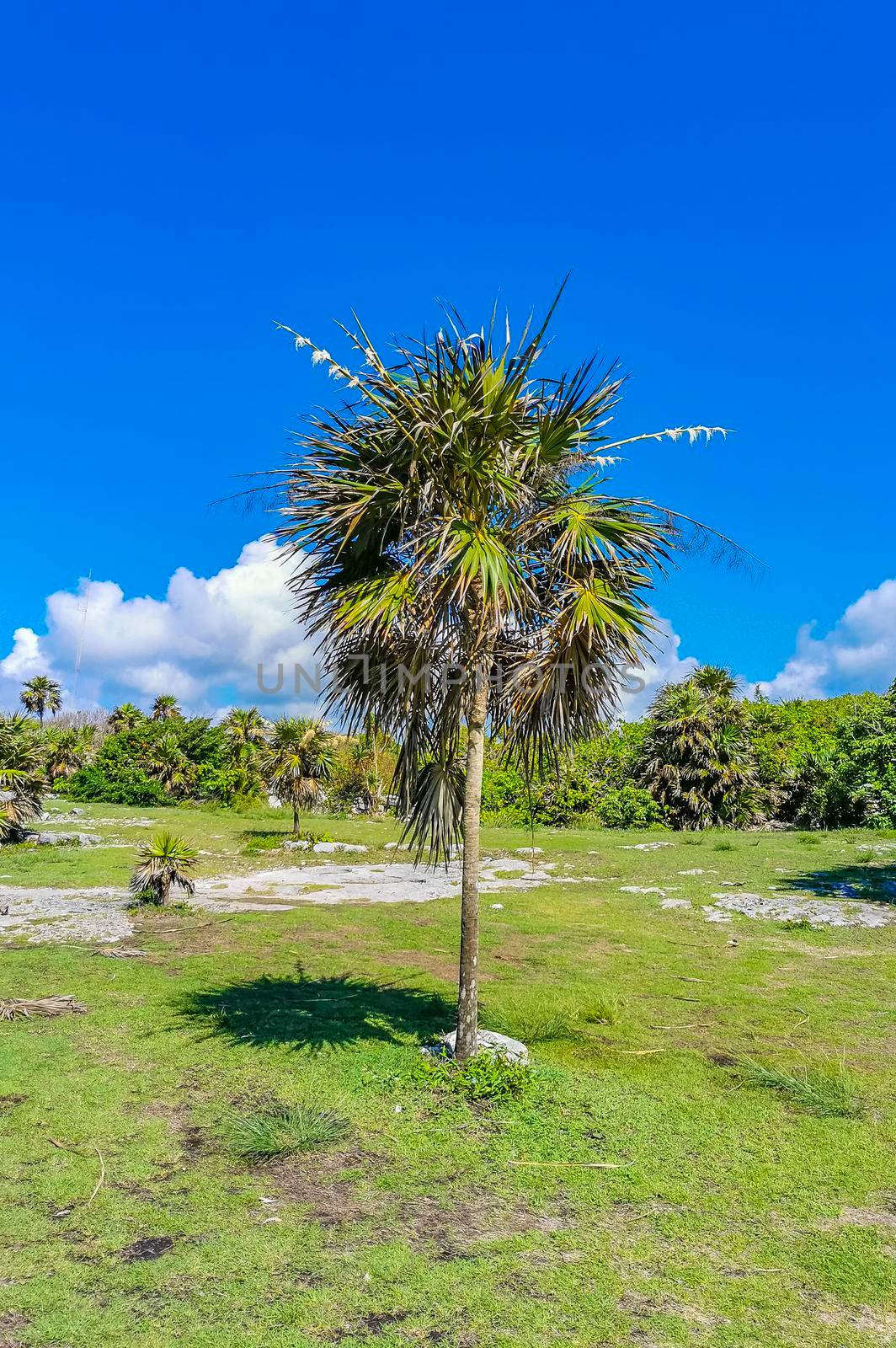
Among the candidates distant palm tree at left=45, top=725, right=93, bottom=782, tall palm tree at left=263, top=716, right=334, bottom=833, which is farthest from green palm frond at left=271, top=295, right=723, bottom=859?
distant palm tree at left=45, top=725, right=93, bottom=782

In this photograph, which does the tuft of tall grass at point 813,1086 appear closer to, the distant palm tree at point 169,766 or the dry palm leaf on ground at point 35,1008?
the dry palm leaf on ground at point 35,1008

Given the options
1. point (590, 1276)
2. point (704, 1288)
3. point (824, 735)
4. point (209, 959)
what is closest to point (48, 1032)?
point (209, 959)

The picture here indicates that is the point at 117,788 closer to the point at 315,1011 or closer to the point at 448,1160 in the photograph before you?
the point at 315,1011

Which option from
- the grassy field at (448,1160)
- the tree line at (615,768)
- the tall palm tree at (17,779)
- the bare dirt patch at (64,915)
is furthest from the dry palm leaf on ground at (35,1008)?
the tall palm tree at (17,779)

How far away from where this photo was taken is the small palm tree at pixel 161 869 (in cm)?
1454

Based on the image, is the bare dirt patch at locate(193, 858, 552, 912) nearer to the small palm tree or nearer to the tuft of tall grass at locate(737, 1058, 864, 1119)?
the small palm tree

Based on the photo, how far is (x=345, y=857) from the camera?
23.9 meters

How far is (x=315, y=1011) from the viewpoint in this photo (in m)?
8.49

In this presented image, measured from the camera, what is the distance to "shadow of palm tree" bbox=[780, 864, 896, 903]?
15.0 meters

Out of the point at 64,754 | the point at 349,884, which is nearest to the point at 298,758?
the point at 349,884

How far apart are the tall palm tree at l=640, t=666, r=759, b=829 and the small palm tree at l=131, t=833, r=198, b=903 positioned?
22.6m

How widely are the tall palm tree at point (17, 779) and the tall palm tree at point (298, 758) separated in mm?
6973

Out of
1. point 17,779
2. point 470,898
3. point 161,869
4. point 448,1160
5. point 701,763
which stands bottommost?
point 448,1160

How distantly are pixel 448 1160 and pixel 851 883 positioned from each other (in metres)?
13.6
